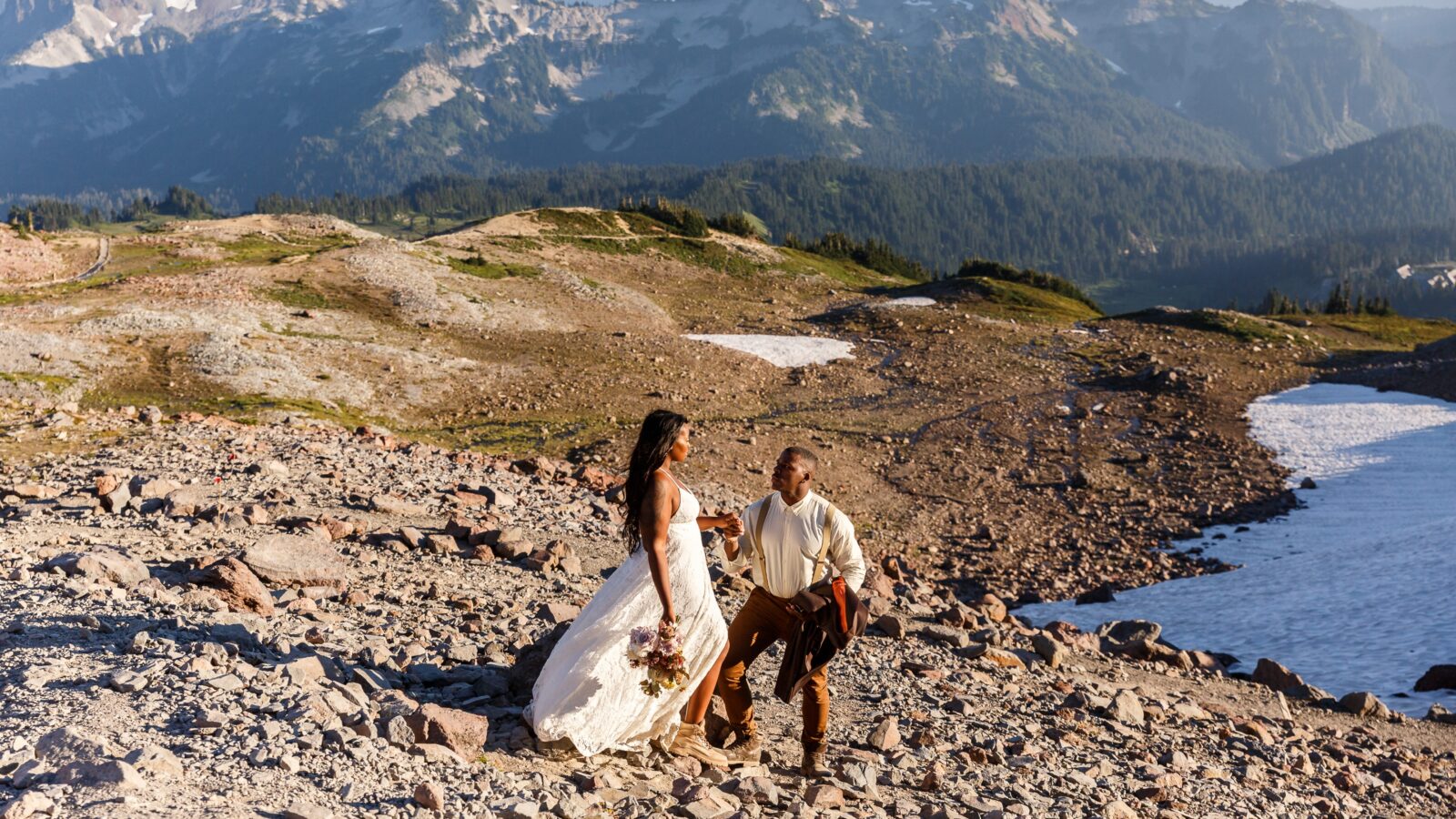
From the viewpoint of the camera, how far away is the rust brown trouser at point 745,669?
8.79 meters

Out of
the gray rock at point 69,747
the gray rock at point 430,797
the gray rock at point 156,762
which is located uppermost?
the gray rock at point 69,747

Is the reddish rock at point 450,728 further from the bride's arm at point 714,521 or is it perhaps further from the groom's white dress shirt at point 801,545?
the groom's white dress shirt at point 801,545

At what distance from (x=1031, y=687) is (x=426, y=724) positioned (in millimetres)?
7402

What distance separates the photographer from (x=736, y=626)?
9.01m

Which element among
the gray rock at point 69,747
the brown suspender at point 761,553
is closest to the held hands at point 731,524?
the brown suspender at point 761,553

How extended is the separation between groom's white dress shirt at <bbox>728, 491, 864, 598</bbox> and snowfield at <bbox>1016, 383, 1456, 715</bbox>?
970 centimetres

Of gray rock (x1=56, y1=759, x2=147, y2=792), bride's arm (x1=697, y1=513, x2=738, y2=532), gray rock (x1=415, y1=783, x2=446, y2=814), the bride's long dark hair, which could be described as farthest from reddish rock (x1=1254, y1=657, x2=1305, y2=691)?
gray rock (x1=56, y1=759, x2=147, y2=792)

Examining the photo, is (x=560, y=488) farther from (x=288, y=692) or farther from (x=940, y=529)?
(x=288, y=692)

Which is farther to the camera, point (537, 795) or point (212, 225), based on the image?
point (212, 225)

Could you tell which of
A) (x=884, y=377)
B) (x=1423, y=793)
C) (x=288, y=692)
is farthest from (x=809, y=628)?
(x=884, y=377)

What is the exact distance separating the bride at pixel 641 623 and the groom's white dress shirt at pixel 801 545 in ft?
2.16

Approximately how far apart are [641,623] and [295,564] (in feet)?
19.3

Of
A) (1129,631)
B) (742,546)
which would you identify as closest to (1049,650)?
(1129,631)

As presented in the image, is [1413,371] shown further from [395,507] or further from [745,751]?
[745,751]
